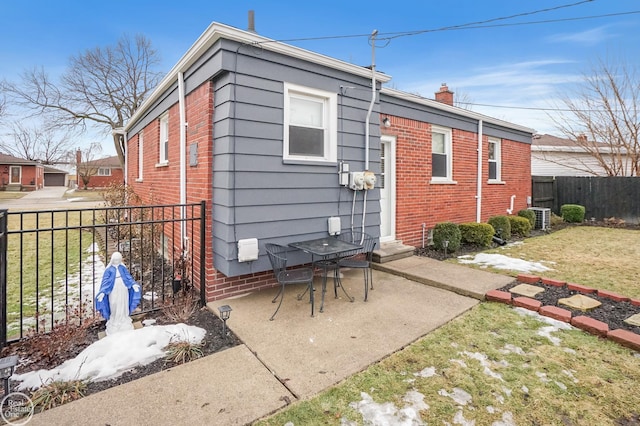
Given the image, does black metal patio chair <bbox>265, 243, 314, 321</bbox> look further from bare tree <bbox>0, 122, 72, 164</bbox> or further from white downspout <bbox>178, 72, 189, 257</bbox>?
bare tree <bbox>0, 122, 72, 164</bbox>

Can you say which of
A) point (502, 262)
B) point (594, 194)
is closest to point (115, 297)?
point (502, 262)

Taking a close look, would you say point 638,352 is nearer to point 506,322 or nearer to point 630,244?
point 506,322

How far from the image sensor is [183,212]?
5.41 meters

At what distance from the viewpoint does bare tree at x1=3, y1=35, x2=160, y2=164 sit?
20531 mm

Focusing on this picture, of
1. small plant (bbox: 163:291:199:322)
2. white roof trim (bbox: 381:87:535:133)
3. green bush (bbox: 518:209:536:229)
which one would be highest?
white roof trim (bbox: 381:87:535:133)

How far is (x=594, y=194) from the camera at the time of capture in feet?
41.2

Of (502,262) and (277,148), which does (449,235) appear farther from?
(277,148)

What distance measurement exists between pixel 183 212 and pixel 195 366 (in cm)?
311

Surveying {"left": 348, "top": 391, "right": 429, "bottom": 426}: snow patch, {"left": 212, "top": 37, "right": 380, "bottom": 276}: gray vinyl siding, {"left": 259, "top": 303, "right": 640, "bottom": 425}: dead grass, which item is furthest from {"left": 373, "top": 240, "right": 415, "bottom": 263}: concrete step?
{"left": 348, "top": 391, "right": 429, "bottom": 426}: snow patch

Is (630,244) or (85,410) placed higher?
(630,244)

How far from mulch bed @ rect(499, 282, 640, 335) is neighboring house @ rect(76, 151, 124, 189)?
4306 centimetres

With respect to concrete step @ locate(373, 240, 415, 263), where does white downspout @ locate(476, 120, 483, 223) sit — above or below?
above

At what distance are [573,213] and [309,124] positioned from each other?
1182 centimetres

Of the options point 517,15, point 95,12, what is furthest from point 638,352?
point 95,12
